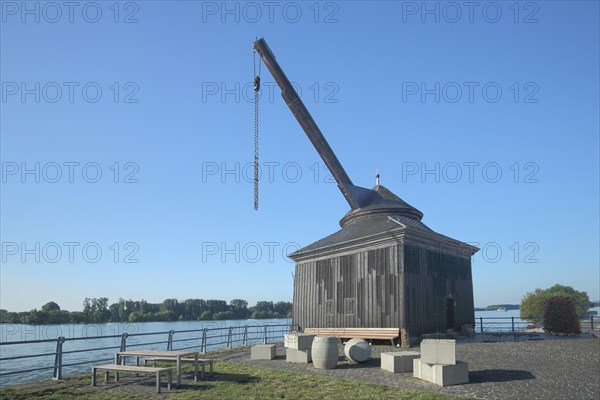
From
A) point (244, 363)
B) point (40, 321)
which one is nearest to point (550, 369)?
point (244, 363)

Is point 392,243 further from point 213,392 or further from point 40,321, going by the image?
point 40,321

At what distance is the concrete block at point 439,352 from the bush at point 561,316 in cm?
1887

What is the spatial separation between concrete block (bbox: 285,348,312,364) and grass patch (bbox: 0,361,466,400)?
8.84 ft

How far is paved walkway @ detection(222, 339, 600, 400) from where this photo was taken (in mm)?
10125

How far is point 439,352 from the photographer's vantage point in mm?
11617

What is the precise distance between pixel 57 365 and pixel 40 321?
81151mm

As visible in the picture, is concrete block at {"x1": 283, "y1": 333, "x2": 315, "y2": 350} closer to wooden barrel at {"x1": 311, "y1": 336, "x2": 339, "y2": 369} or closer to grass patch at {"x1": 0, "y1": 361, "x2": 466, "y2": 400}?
wooden barrel at {"x1": 311, "y1": 336, "x2": 339, "y2": 369}

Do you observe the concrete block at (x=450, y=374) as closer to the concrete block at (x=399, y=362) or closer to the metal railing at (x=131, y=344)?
the concrete block at (x=399, y=362)

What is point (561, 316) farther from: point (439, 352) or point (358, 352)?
point (439, 352)

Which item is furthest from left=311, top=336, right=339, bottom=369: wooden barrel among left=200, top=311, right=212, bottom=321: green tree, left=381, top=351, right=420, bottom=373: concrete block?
left=200, top=311, right=212, bottom=321: green tree

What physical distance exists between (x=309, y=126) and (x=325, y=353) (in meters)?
14.3

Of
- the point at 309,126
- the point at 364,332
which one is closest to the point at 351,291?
the point at 364,332

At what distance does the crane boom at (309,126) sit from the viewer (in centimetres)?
2373

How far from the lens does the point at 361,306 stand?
22500mm
